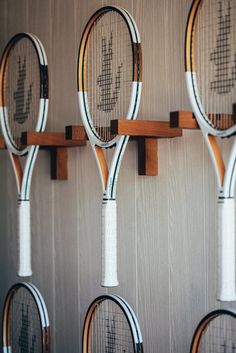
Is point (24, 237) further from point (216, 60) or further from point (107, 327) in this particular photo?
point (216, 60)

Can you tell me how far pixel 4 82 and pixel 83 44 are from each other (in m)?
0.56

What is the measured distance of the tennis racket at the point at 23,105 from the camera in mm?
2445

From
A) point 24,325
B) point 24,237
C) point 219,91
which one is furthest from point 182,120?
point 24,325

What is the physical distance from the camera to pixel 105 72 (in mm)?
2121

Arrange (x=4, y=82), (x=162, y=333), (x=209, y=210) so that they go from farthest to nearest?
(x=4, y=82), (x=162, y=333), (x=209, y=210)

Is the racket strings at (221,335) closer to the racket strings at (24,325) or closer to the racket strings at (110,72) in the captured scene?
the racket strings at (110,72)

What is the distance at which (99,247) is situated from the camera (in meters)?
2.51

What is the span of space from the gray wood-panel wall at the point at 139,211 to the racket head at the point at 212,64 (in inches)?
11.3

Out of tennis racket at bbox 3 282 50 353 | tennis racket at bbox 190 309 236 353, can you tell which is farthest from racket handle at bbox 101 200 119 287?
tennis racket at bbox 3 282 50 353

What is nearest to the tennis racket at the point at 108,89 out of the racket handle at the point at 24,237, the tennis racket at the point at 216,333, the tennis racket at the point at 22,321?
the tennis racket at the point at 216,333

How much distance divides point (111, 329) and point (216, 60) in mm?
948

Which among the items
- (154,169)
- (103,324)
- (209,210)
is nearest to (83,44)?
(154,169)

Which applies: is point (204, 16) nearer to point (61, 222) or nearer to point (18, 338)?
point (61, 222)

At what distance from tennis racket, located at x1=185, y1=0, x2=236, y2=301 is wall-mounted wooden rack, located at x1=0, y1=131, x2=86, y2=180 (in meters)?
0.57
